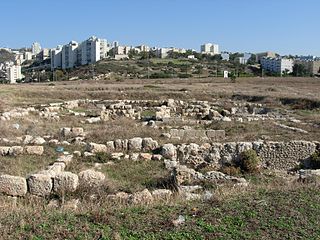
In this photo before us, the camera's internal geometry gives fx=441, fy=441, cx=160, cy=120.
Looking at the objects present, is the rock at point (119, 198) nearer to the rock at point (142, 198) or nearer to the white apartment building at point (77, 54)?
the rock at point (142, 198)

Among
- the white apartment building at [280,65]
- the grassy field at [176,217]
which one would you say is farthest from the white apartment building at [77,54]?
the grassy field at [176,217]

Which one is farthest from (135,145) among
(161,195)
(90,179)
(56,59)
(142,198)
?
(56,59)

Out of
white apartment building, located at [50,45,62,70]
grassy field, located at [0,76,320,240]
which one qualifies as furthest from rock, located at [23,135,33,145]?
white apartment building, located at [50,45,62,70]

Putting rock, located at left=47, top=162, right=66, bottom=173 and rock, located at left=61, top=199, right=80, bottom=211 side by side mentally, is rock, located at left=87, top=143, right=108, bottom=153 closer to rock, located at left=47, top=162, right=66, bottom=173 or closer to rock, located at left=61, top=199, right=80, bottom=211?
rock, located at left=47, top=162, right=66, bottom=173

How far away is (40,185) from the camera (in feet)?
28.9

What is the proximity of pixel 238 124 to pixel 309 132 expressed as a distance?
3.07 m

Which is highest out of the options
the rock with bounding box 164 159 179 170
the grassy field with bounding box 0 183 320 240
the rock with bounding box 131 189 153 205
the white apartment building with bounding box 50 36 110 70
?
the white apartment building with bounding box 50 36 110 70

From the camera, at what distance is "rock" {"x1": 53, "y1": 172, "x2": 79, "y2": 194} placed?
8930 mm

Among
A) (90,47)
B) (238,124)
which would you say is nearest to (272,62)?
(90,47)

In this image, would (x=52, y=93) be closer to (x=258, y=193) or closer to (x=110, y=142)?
(x=110, y=142)

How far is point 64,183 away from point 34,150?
4679 millimetres

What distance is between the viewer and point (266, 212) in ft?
21.5

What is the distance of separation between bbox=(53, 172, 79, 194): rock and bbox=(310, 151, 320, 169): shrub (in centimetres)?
763

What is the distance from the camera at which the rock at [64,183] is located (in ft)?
29.3
